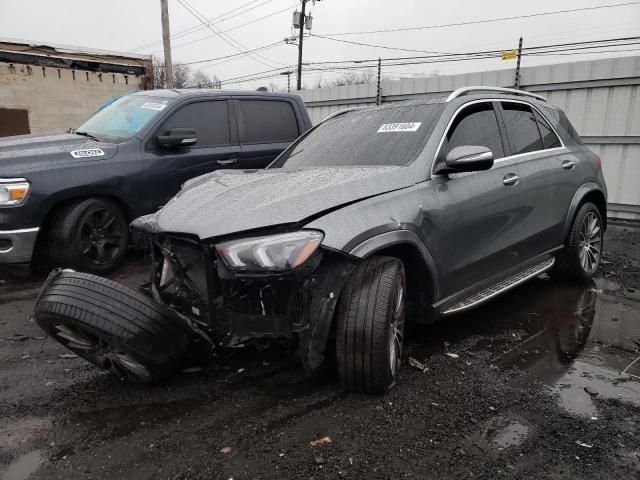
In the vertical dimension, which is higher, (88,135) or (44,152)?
(88,135)

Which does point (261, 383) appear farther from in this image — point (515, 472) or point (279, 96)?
point (279, 96)

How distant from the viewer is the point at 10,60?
13.6 meters

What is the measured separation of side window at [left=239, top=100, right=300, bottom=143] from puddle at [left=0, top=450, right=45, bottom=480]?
4.34 m

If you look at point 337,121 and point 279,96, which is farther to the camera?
point 279,96

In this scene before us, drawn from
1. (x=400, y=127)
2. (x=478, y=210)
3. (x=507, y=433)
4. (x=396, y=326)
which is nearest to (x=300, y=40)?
(x=400, y=127)

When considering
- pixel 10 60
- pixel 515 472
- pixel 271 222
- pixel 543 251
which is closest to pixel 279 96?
pixel 543 251

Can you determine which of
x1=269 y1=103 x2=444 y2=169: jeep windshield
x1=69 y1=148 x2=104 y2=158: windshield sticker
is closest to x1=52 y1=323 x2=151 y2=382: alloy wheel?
x1=269 y1=103 x2=444 y2=169: jeep windshield

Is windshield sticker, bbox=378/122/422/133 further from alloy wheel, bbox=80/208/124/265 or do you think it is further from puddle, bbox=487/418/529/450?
alloy wheel, bbox=80/208/124/265

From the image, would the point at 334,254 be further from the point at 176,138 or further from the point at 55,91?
the point at 55,91

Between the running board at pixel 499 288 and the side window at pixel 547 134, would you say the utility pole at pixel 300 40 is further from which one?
the running board at pixel 499 288

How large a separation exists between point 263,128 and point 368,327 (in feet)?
Result: 13.9

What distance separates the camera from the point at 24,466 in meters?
2.17

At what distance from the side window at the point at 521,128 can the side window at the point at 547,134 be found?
0.07 m

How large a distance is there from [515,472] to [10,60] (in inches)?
629
